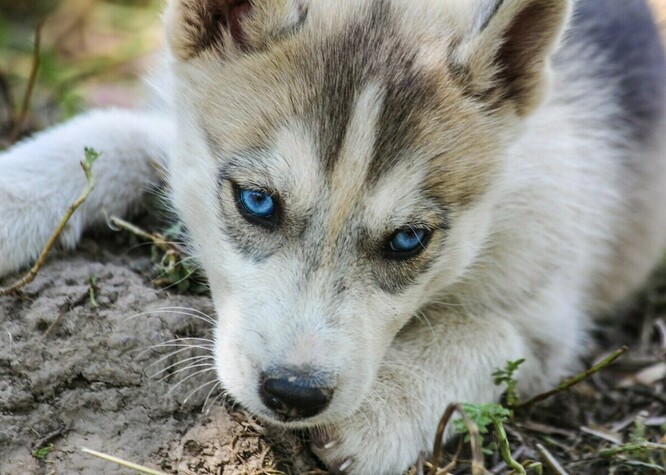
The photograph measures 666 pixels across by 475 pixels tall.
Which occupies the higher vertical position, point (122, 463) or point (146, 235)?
point (146, 235)

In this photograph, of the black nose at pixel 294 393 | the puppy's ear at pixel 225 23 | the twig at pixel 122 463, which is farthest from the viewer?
the puppy's ear at pixel 225 23

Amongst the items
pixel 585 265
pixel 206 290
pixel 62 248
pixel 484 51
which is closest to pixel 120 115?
pixel 62 248

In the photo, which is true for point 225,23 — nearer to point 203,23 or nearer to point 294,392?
point 203,23

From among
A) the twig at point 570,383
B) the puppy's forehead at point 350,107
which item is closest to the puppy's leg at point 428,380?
the twig at point 570,383

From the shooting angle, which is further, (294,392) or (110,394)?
(110,394)

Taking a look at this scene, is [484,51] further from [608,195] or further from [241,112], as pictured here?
[608,195]

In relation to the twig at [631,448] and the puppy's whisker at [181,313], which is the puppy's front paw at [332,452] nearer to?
the puppy's whisker at [181,313]

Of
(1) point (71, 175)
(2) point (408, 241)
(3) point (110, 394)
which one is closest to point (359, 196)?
(2) point (408, 241)
